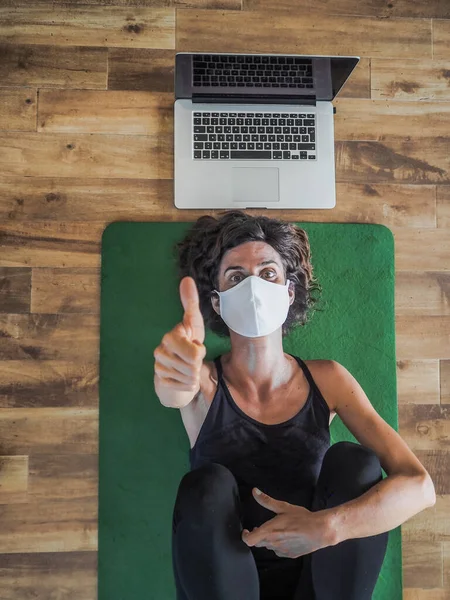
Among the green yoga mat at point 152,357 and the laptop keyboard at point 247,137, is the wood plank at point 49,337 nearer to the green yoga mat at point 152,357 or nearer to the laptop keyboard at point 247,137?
the green yoga mat at point 152,357

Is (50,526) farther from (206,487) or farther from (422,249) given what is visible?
(422,249)

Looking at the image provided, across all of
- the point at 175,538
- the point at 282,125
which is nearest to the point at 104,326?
the point at 175,538

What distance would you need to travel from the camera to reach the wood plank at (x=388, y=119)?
147 cm

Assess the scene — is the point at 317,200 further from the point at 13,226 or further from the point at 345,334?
the point at 13,226

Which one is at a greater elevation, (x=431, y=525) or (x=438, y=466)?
(x=438, y=466)

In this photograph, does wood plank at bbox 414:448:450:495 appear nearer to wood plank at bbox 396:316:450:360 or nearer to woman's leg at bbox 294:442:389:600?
wood plank at bbox 396:316:450:360

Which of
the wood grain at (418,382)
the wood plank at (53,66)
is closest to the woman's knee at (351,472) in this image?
the wood grain at (418,382)

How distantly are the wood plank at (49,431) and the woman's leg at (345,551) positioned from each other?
0.58 metres

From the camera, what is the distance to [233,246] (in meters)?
1.18

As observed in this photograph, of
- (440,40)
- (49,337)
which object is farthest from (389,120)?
(49,337)

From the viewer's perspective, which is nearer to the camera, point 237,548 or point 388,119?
point 237,548

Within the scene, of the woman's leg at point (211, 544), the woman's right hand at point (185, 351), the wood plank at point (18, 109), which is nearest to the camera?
the woman's right hand at point (185, 351)

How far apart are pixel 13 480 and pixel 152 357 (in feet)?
1.43

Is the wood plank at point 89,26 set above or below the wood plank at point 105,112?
above
